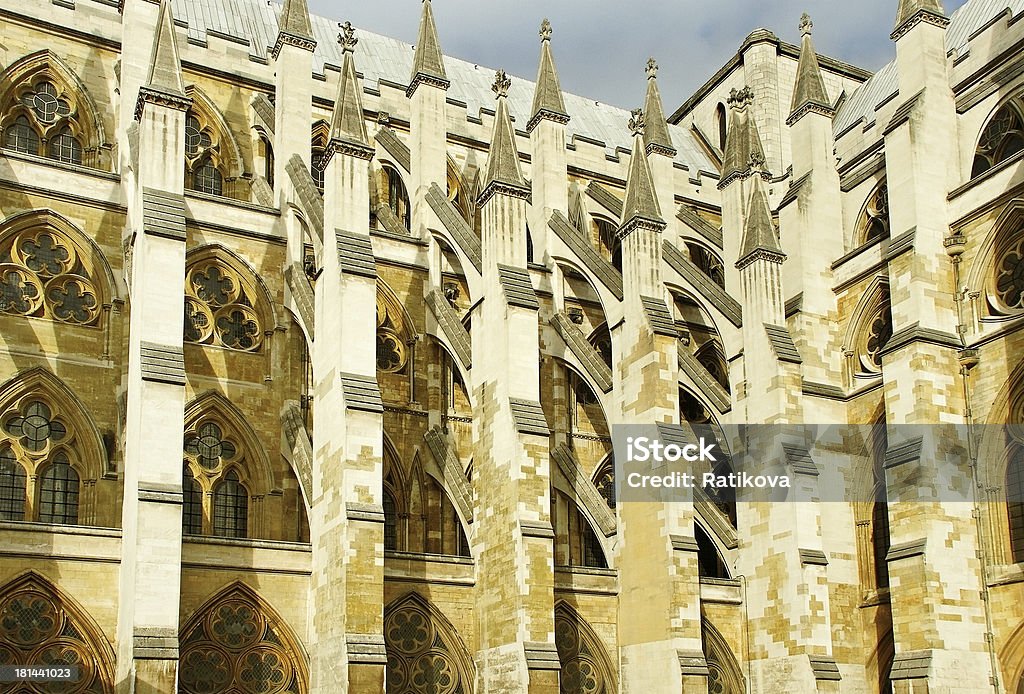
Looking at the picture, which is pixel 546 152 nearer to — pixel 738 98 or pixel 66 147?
pixel 738 98

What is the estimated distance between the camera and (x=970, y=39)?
27.9 m

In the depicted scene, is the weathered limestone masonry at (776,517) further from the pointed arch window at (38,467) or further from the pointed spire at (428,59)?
the pointed arch window at (38,467)

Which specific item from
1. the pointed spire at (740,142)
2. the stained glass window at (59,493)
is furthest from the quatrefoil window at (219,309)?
the pointed spire at (740,142)

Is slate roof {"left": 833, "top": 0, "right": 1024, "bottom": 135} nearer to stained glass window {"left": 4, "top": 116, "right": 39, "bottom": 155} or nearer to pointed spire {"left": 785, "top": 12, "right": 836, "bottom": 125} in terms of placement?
pointed spire {"left": 785, "top": 12, "right": 836, "bottom": 125}

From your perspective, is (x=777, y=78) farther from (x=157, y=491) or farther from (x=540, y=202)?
(x=157, y=491)

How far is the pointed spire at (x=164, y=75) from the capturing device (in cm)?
2116

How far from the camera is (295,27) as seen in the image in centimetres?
2664

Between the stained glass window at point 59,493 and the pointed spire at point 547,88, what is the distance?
13.9m

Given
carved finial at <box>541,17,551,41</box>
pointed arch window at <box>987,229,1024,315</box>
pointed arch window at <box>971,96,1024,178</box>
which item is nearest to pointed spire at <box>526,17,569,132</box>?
carved finial at <box>541,17,551,41</box>

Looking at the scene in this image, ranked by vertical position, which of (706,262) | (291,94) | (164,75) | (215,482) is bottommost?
(215,482)

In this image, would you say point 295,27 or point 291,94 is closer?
point 291,94

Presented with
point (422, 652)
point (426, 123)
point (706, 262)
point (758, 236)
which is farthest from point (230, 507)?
point (706, 262)

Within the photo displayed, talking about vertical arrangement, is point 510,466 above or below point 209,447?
below

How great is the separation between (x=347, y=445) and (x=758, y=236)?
434 inches
